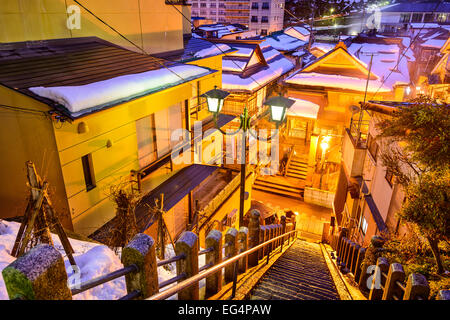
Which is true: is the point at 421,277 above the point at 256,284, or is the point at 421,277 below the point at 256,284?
above

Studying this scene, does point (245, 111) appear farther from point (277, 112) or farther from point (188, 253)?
point (188, 253)

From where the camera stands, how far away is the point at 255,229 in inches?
300

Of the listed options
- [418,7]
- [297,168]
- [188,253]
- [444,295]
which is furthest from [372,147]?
[418,7]

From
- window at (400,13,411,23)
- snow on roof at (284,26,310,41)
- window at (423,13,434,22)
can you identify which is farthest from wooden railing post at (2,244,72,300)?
window at (400,13,411,23)

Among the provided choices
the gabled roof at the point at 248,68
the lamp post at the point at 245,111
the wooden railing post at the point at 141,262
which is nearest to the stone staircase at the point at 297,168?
the gabled roof at the point at 248,68

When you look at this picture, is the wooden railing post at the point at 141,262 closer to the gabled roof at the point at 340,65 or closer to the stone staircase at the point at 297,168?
the stone staircase at the point at 297,168

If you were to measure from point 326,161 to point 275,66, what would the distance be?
11.8m

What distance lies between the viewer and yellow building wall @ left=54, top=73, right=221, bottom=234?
8117mm

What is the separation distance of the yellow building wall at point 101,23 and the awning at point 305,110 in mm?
10846

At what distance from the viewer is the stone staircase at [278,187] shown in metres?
23.4

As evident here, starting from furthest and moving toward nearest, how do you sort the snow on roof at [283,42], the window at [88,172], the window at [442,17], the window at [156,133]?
1. the window at [442,17]
2. the snow on roof at [283,42]
3. the window at [156,133]
4. the window at [88,172]
